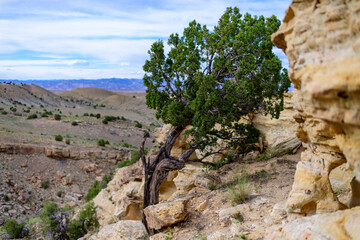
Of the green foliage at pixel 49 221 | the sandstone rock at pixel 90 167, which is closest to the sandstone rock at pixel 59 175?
the sandstone rock at pixel 90 167

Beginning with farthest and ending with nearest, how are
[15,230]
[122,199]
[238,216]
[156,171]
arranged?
[15,230]
[122,199]
[156,171]
[238,216]

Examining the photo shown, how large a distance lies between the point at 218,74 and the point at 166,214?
504 centimetres

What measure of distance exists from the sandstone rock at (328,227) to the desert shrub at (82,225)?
43.5 feet

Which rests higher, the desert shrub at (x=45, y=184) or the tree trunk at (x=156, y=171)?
the tree trunk at (x=156, y=171)

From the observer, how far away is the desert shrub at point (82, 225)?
52.6 ft

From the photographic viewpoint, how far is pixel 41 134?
1312 inches

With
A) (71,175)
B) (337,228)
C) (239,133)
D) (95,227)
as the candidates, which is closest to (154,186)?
(239,133)

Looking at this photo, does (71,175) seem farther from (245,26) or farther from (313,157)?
(313,157)

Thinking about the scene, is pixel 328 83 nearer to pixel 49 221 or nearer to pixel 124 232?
pixel 124 232

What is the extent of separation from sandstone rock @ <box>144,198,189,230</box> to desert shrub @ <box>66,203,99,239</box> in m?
8.11

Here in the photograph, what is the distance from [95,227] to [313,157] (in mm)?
13185

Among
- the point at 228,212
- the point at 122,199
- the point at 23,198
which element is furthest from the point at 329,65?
the point at 23,198

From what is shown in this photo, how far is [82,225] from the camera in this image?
642 inches

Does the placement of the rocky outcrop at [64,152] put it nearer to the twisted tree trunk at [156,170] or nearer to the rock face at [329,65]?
the twisted tree trunk at [156,170]
